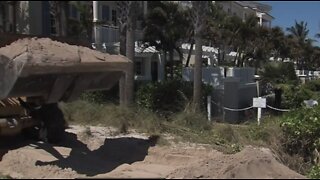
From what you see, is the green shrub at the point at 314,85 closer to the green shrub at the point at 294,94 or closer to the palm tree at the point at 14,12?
the green shrub at the point at 294,94

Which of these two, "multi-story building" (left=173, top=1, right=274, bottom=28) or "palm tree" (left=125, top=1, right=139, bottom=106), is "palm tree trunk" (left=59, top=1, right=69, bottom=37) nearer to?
"palm tree" (left=125, top=1, right=139, bottom=106)

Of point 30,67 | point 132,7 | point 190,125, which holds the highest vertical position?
point 132,7

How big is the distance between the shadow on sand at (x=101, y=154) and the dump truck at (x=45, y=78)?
0.60m

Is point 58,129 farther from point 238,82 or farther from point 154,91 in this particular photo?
point 238,82

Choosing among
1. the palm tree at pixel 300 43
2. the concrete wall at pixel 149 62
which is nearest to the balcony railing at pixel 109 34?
the concrete wall at pixel 149 62

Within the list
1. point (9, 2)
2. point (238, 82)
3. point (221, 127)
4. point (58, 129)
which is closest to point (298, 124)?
point (221, 127)

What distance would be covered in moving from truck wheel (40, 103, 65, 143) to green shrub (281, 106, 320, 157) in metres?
4.66

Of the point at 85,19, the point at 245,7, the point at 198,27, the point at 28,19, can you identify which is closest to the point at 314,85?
the point at 245,7

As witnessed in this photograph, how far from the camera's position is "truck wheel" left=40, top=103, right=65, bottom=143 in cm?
1079

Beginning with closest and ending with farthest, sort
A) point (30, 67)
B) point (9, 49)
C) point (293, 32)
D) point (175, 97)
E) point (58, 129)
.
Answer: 1. point (30, 67)
2. point (9, 49)
3. point (58, 129)
4. point (175, 97)
5. point (293, 32)

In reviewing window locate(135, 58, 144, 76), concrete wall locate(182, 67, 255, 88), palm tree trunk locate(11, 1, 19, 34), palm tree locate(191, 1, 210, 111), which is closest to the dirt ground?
palm tree locate(191, 1, 210, 111)

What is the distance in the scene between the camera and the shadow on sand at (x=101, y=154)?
932 cm

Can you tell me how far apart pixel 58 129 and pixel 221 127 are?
3.95 m

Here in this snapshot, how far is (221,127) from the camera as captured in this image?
1291 centimetres
